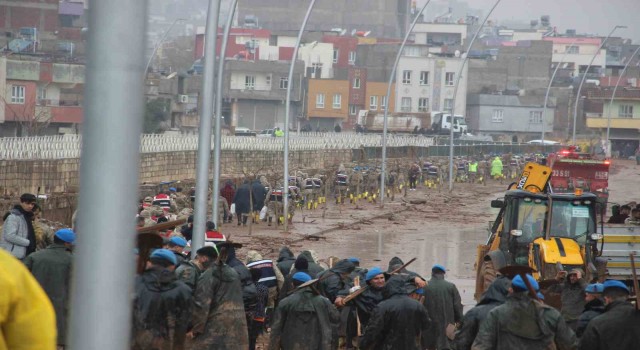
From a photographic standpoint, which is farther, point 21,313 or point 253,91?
point 253,91

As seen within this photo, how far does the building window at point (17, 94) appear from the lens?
60.9 meters

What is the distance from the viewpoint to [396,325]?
10.8 m

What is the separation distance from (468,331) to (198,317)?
2284mm

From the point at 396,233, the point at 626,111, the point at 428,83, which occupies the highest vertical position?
the point at 428,83

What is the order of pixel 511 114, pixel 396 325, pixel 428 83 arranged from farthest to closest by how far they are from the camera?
1. pixel 428 83
2. pixel 511 114
3. pixel 396 325

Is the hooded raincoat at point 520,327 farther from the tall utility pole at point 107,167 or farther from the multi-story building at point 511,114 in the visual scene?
the multi-story building at point 511,114

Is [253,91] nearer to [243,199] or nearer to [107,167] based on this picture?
→ [243,199]

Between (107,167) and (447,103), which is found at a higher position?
(447,103)

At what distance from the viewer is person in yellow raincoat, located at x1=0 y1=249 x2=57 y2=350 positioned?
3.25m

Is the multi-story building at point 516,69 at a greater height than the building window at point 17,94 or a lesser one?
greater

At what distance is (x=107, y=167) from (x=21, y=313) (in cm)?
44

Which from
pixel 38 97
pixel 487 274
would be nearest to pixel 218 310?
pixel 487 274

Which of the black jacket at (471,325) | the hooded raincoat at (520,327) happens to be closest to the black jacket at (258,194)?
the black jacket at (471,325)

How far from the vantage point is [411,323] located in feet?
35.3
